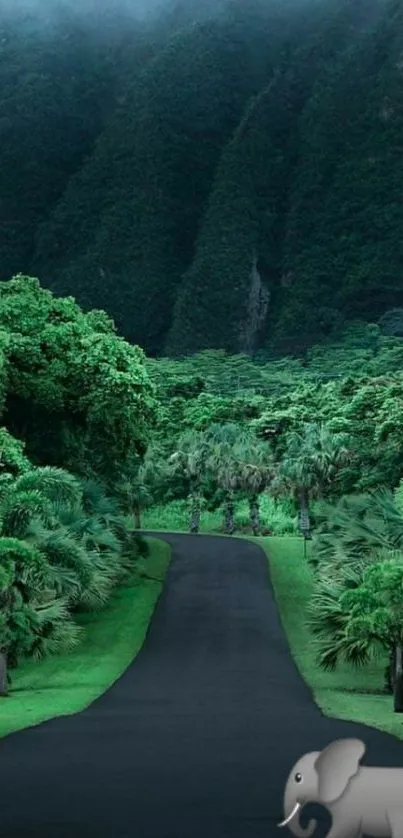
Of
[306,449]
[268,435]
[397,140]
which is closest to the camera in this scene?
[306,449]

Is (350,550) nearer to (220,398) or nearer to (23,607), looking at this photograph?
(23,607)

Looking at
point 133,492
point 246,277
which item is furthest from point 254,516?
point 246,277

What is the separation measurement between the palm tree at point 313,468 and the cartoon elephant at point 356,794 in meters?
50.6

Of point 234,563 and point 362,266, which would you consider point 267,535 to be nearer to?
point 234,563

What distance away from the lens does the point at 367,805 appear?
6.35m

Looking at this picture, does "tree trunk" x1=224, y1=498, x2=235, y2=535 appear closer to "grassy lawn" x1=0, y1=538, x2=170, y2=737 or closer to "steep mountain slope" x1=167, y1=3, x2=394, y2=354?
"grassy lawn" x1=0, y1=538, x2=170, y2=737

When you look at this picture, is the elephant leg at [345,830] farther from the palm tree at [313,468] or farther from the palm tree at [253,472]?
the palm tree at [253,472]

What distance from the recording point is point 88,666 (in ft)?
100

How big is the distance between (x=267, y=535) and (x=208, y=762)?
201 ft

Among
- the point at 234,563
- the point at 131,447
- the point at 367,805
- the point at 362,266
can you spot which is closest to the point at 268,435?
the point at 234,563

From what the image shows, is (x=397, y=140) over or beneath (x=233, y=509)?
over

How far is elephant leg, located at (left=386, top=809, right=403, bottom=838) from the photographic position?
626 cm

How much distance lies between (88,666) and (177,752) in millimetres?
16403

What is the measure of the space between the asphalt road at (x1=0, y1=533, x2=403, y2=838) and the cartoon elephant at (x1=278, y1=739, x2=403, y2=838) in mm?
2722
